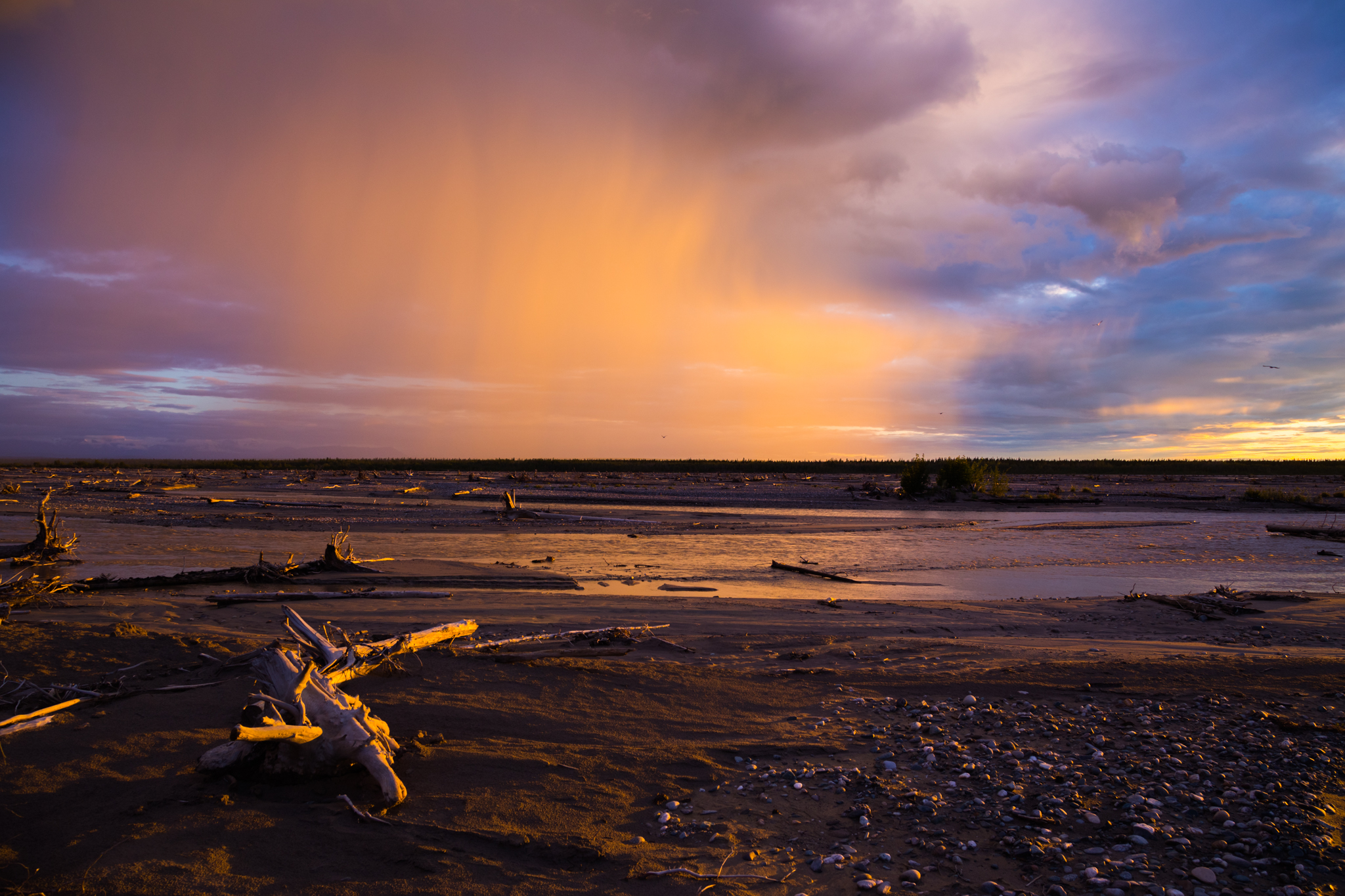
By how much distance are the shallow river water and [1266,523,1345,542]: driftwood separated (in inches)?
29.1

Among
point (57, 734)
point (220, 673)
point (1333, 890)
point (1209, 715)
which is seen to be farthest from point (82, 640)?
point (1209, 715)

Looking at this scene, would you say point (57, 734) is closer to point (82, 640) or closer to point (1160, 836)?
point (82, 640)

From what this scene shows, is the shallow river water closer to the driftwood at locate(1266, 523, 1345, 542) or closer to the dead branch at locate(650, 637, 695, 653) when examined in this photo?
the driftwood at locate(1266, 523, 1345, 542)

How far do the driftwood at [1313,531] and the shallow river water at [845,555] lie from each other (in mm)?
738

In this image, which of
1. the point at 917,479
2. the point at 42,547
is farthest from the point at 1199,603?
the point at 917,479

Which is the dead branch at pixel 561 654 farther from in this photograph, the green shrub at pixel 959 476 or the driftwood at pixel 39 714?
the green shrub at pixel 959 476

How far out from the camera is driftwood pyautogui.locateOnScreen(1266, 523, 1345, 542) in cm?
2214

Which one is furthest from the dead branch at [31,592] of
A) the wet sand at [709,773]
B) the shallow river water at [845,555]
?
the shallow river water at [845,555]

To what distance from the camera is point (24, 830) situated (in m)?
3.82

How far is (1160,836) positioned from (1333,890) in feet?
2.43

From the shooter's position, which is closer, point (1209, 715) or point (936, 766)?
point (936, 766)

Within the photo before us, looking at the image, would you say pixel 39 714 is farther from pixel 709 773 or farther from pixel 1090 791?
pixel 1090 791

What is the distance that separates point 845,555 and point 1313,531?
18408mm

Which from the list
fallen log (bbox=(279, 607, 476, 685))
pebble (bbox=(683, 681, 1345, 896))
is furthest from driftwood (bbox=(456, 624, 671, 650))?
pebble (bbox=(683, 681, 1345, 896))
